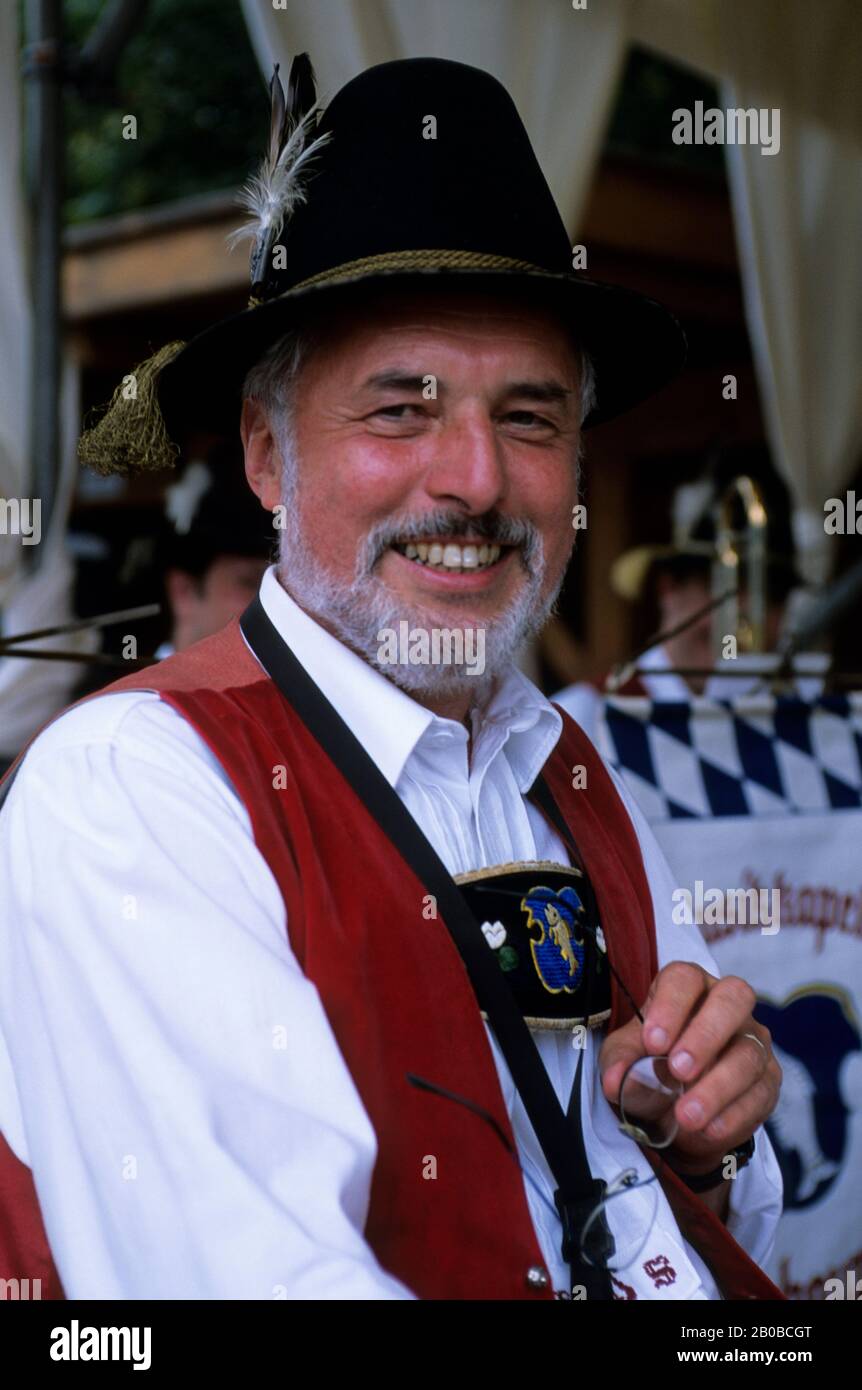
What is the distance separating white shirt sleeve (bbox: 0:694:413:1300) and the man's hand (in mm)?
373

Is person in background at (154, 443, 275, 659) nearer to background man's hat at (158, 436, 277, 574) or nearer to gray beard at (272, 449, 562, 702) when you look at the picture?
background man's hat at (158, 436, 277, 574)

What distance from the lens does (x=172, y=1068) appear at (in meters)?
1.20

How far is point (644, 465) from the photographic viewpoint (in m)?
7.38

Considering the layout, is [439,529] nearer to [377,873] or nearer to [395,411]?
[395,411]

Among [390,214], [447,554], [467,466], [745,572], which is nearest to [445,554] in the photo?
[447,554]

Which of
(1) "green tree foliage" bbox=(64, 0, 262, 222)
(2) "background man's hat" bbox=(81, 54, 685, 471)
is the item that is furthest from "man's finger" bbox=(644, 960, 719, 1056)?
(1) "green tree foliage" bbox=(64, 0, 262, 222)

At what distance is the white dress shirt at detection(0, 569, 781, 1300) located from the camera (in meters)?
1.18

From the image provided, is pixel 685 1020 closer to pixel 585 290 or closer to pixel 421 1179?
pixel 421 1179

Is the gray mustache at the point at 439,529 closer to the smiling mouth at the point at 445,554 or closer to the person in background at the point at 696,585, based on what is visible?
the smiling mouth at the point at 445,554

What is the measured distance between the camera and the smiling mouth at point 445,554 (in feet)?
5.14

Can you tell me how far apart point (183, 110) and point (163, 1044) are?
35.2 feet

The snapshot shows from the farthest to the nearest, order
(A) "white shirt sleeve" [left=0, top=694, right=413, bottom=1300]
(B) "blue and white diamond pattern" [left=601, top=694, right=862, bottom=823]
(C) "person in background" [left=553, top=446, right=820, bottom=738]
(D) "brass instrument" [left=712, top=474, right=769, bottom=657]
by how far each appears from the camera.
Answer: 1. (C) "person in background" [left=553, top=446, right=820, bottom=738]
2. (D) "brass instrument" [left=712, top=474, right=769, bottom=657]
3. (B) "blue and white diamond pattern" [left=601, top=694, right=862, bottom=823]
4. (A) "white shirt sleeve" [left=0, top=694, right=413, bottom=1300]

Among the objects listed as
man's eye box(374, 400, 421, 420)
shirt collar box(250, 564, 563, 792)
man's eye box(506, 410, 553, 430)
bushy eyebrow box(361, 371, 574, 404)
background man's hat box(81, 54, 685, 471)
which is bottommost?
shirt collar box(250, 564, 563, 792)
